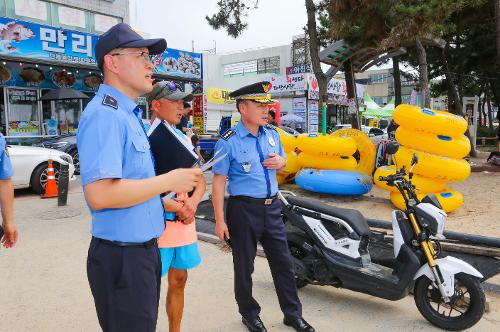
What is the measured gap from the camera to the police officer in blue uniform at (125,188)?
1.71 metres

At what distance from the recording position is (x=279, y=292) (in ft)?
11.1

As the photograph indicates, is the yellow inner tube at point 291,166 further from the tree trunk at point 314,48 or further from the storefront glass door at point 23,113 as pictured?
the storefront glass door at point 23,113

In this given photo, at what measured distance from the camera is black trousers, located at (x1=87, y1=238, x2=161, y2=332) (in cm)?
184

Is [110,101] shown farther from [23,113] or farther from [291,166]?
[23,113]

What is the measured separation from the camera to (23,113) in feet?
51.9

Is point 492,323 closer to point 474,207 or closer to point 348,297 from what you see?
point 348,297

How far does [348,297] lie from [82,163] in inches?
121

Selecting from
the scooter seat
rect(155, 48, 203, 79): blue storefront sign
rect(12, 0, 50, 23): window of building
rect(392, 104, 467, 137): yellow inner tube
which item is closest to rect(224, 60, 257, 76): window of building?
rect(12, 0, 50, 23): window of building

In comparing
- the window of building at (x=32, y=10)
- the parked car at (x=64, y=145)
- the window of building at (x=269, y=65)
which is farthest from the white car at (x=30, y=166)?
the window of building at (x=269, y=65)

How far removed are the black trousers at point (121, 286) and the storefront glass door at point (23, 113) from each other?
15.5 m

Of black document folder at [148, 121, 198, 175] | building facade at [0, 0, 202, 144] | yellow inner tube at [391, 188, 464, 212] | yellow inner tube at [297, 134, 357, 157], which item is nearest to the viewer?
black document folder at [148, 121, 198, 175]

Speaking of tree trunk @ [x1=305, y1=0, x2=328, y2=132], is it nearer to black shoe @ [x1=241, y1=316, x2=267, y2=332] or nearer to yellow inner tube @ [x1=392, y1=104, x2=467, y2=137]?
yellow inner tube @ [x1=392, y1=104, x2=467, y2=137]

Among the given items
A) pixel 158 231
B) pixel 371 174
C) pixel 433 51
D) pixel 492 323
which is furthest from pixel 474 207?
pixel 433 51

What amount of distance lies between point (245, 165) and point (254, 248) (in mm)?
649
